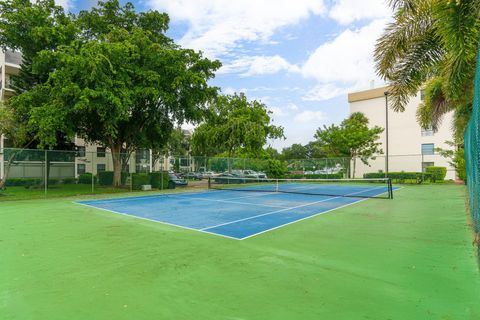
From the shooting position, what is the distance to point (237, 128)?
2942 centimetres

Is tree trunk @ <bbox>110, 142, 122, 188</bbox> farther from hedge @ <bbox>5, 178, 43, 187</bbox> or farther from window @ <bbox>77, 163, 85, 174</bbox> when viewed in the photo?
hedge @ <bbox>5, 178, 43, 187</bbox>

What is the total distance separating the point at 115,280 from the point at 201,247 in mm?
2103

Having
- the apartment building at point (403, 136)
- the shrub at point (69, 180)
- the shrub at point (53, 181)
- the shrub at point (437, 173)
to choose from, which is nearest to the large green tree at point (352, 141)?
the apartment building at point (403, 136)

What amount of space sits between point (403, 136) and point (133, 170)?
33647 millimetres

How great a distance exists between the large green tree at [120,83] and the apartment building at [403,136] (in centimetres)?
2333

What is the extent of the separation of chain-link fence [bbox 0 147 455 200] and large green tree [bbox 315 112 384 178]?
54.6 inches

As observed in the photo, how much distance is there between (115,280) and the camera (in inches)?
177

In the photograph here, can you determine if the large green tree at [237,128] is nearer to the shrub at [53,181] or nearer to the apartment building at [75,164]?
the apartment building at [75,164]

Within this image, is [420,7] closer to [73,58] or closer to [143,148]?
[73,58]

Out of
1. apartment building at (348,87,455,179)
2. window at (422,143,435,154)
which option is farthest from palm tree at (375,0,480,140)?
window at (422,143,435,154)

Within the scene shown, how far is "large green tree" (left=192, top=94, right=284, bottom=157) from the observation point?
29531 millimetres

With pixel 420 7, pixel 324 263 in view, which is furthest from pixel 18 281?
pixel 420 7

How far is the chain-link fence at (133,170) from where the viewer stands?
18.9m

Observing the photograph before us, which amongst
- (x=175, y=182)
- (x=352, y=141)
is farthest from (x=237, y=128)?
(x=352, y=141)
